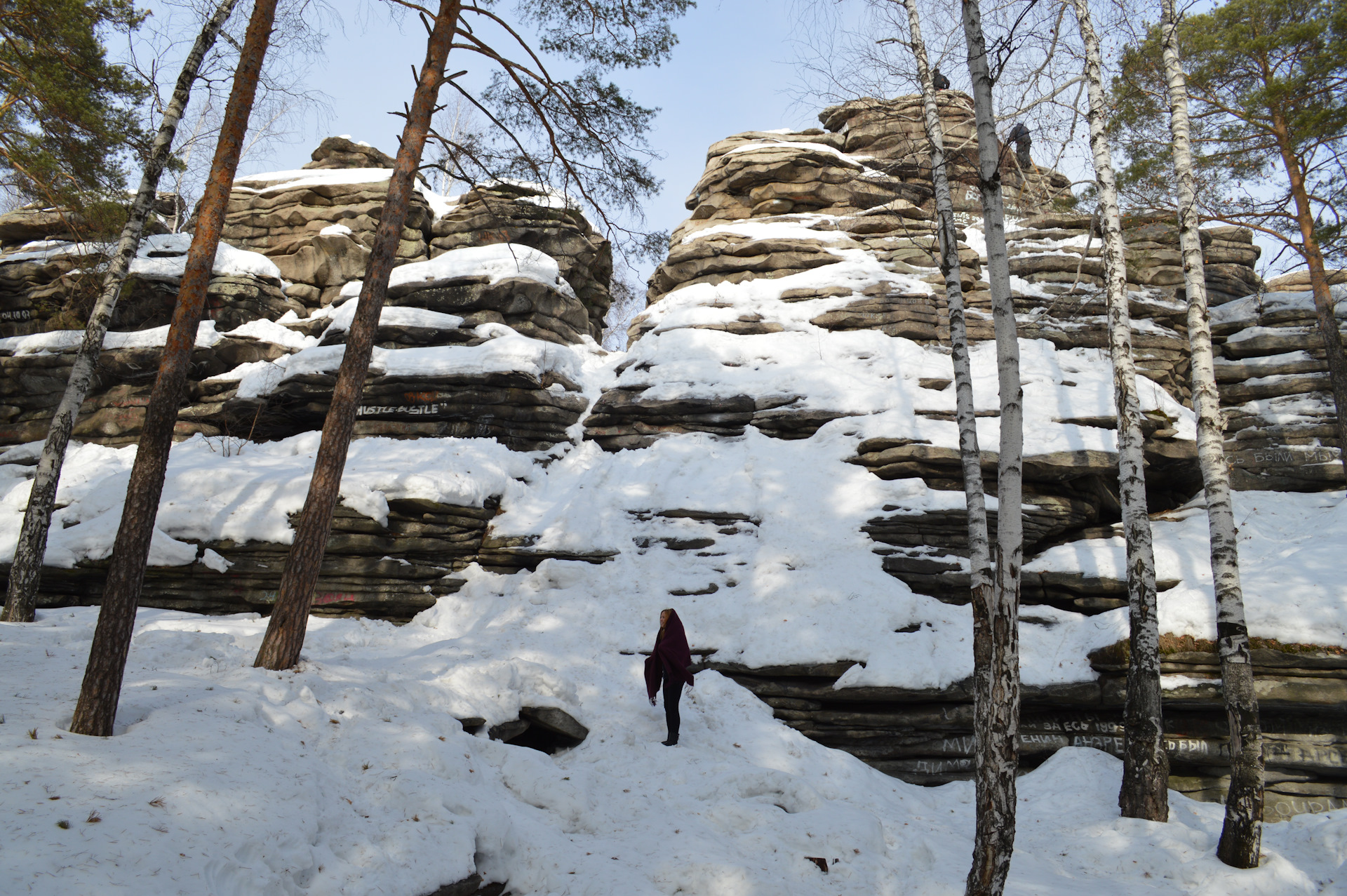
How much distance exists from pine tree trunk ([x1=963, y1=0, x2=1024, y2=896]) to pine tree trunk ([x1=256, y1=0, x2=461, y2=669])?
20.9ft

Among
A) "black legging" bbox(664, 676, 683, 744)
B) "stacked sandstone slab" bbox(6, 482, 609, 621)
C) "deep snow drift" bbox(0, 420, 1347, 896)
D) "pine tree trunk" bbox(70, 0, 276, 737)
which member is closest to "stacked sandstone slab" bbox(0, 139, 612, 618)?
"stacked sandstone slab" bbox(6, 482, 609, 621)

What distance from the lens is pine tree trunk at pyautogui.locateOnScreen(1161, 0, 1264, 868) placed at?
6746 mm

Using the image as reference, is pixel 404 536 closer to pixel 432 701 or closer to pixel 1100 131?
pixel 432 701

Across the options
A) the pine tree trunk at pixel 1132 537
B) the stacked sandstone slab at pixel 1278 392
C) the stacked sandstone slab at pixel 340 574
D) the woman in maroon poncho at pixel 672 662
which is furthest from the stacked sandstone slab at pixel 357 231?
the stacked sandstone slab at pixel 1278 392

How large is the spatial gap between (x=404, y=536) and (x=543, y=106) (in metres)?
7.53

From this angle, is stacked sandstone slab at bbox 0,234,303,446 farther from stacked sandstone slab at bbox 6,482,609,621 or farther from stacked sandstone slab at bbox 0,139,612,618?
stacked sandstone slab at bbox 6,482,609,621

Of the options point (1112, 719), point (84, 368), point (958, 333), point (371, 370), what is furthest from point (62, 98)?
point (1112, 719)

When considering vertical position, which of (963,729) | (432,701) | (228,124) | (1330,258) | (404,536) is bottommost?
(963,729)

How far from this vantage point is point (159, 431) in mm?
5809

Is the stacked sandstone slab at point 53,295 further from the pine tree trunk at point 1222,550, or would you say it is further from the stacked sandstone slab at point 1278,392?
the stacked sandstone slab at point 1278,392

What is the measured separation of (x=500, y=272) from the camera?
17734mm

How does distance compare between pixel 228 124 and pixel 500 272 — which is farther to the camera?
pixel 500 272

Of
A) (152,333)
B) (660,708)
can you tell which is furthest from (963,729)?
(152,333)

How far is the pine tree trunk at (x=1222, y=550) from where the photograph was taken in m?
6.75
